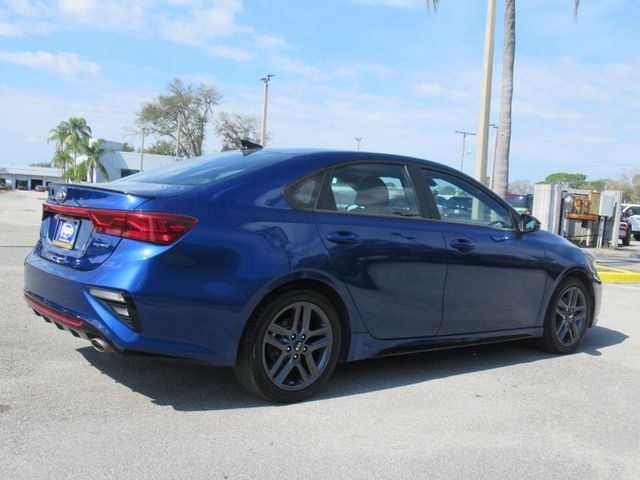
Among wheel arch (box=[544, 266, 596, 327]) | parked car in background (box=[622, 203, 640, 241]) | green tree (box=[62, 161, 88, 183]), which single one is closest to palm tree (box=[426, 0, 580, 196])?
wheel arch (box=[544, 266, 596, 327])

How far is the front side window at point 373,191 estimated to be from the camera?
4.26m

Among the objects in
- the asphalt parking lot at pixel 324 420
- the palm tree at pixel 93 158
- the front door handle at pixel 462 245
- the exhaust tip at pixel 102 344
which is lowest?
the asphalt parking lot at pixel 324 420

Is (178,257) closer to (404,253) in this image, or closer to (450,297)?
(404,253)

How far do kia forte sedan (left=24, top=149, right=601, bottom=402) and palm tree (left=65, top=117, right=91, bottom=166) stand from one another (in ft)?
231

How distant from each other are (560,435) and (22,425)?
3.10 meters

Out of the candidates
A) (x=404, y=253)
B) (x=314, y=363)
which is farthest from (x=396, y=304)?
(x=314, y=363)

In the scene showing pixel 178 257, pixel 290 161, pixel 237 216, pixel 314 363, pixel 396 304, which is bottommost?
pixel 314 363

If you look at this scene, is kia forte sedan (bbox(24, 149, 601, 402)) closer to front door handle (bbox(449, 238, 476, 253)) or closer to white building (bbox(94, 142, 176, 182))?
front door handle (bbox(449, 238, 476, 253))

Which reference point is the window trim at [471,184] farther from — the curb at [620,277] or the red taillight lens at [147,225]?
the curb at [620,277]

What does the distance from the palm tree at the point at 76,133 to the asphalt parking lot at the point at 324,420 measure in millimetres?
69648

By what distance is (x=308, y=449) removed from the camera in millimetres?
3330

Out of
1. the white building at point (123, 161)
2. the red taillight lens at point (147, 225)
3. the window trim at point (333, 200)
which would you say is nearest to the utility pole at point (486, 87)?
the window trim at point (333, 200)

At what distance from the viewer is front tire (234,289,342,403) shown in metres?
3.77

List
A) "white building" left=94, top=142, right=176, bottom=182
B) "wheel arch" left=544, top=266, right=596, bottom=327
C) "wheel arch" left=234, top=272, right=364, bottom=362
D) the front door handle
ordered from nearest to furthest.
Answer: "wheel arch" left=234, top=272, right=364, bottom=362 → the front door handle → "wheel arch" left=544, top=266, right=596, bottom=327 → "white building" left=94, top=142, right=176, bottom=182
